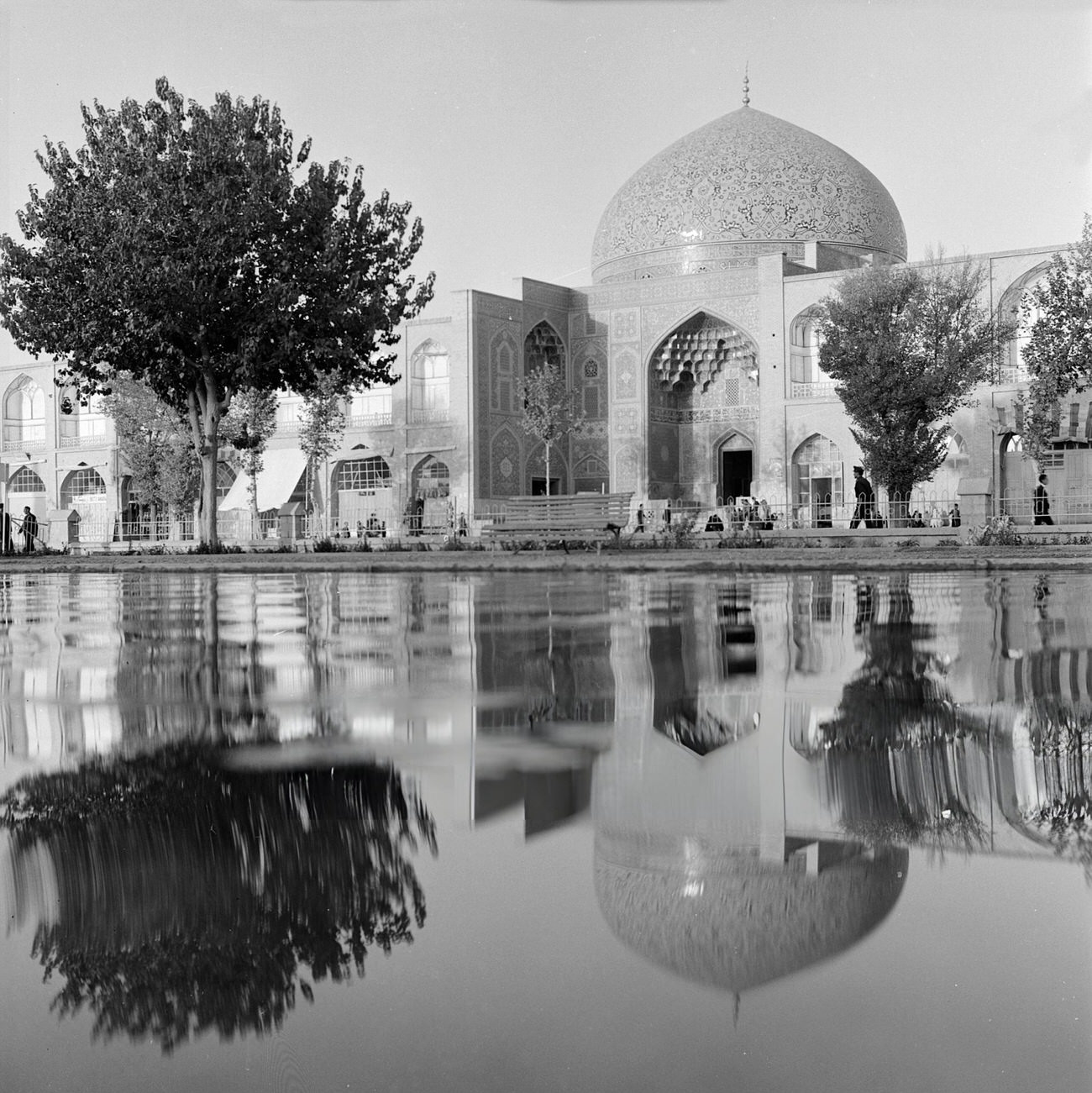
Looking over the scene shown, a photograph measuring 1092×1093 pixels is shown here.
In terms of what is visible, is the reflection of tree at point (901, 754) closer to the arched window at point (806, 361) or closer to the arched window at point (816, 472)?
the arched window at point (816, 472)

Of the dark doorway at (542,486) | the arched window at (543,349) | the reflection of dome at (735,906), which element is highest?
the arched window at (543,349)

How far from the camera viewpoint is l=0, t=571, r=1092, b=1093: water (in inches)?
55.9

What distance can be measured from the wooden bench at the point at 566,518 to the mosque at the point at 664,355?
1183 centimetres

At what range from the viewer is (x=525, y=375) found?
123ft

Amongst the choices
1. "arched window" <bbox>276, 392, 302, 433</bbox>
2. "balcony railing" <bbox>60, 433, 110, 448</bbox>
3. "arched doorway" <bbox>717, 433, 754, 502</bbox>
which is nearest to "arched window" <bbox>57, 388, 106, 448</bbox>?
"balcony railing" <bbox>60, 433, 110, 448</bbox>

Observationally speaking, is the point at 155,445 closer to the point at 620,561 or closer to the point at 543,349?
the point at 543,349

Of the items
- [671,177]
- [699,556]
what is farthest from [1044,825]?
[671,177]

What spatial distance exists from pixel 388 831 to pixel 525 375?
3565 cm

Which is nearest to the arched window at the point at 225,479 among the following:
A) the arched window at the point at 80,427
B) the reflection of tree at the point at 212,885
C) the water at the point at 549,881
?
the arched window at the point at 80,427

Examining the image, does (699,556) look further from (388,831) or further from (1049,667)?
(388,831)

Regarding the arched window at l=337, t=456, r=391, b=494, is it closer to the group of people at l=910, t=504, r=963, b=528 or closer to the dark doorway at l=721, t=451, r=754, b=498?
the dark doorway at l=721, t=451, r=754, b=498

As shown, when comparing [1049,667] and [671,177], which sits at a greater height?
[671,177]

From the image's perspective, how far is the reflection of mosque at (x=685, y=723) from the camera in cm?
198

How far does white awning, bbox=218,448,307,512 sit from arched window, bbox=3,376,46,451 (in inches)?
323
